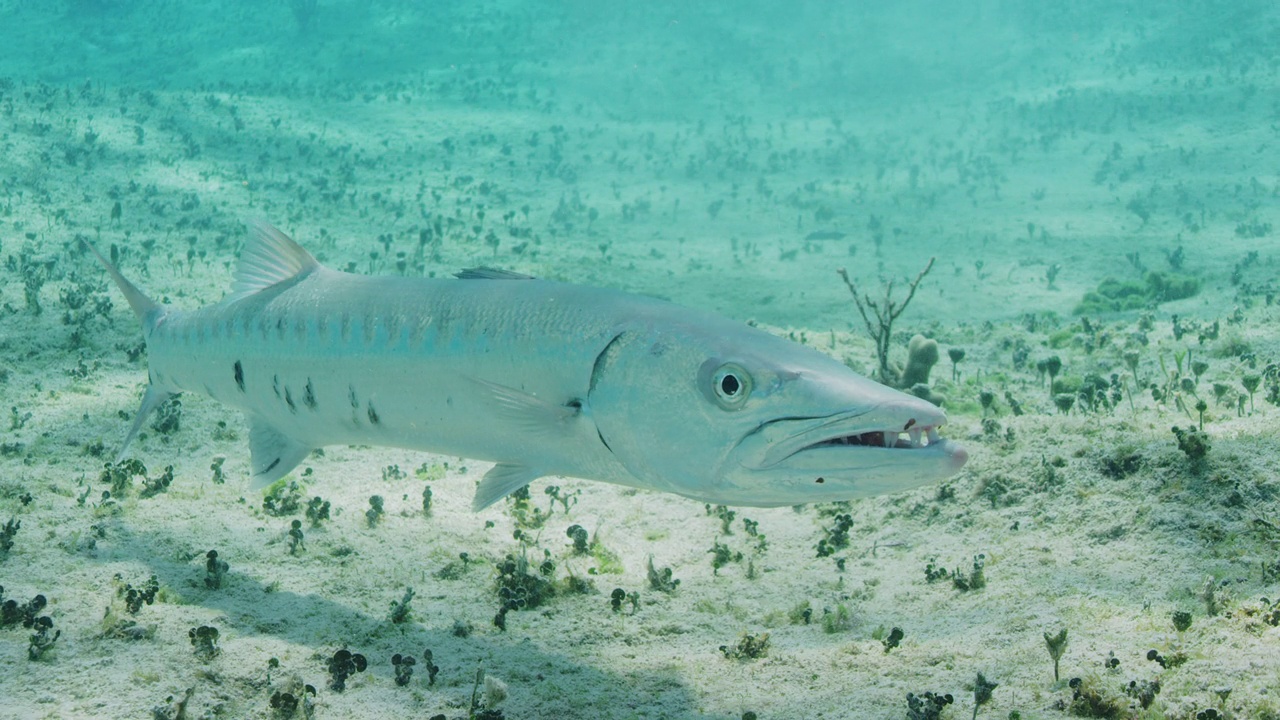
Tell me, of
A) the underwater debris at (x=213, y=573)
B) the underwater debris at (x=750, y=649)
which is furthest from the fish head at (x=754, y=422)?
the underwater debris at (x=213, y=573)

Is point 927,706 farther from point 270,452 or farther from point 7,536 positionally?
point 7,536

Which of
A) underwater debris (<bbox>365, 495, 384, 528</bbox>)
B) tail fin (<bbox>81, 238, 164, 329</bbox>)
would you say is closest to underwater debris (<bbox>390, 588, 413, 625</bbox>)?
underwater debris (<bbox>365, 495, 384, 528</bbox>)

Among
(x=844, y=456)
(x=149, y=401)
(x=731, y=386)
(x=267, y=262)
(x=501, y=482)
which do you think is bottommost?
(x=501, y=482)

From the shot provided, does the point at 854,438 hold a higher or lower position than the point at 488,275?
lower

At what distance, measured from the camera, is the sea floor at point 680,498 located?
12.0 ft

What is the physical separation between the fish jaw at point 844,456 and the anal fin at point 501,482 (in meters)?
1.06

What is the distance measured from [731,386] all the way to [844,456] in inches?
20.8

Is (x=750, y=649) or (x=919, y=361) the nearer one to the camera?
(x=750, y=649)

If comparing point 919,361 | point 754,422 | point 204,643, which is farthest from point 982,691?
point 919,361

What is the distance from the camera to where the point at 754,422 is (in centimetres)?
315

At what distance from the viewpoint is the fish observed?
304 cm

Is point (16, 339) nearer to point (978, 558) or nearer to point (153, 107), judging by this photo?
point (978, 558)

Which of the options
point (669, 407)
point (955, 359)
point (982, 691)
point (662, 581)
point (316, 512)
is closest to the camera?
point (982, 691)

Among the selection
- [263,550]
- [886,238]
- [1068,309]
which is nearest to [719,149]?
[886,238]
